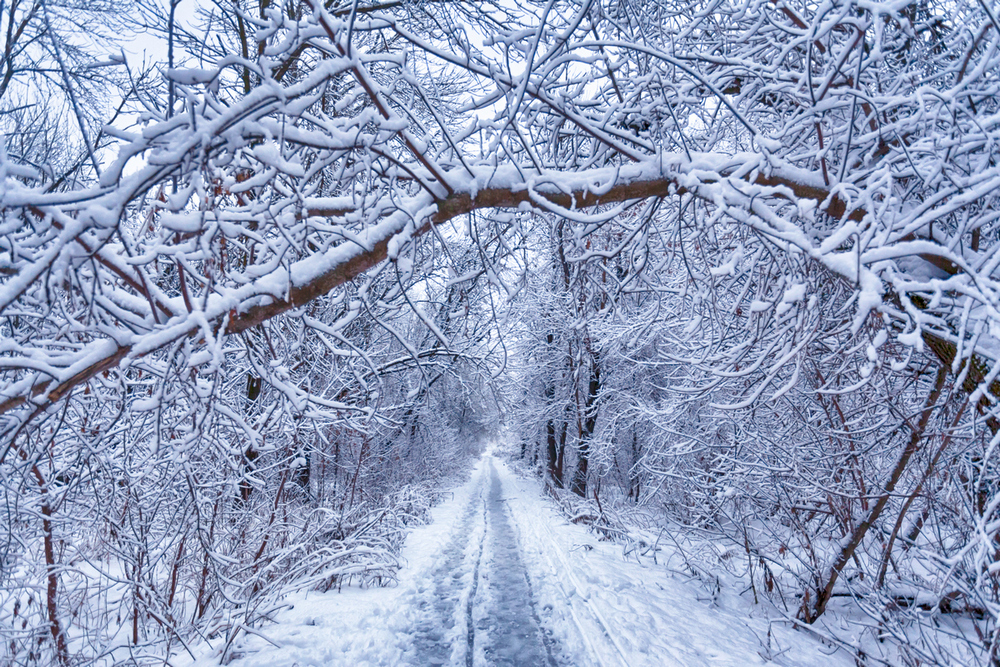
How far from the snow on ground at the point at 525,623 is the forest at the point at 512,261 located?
20.8 inches

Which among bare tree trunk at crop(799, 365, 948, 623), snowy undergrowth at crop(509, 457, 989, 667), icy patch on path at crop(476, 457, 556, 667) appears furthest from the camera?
icy patch on path at crop(476, 457, 556, 667)

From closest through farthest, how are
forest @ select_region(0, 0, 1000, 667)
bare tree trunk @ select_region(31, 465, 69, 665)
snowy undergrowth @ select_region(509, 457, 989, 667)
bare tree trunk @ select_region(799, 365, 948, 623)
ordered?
forest @ select_region(0, 0, 1000, 667), bare tree trunk @ select_region(799, 365, 948, 623), snowy undergrowth @ select_region(509, 457, 989, 667), bare tree trunk @ select_region(31, 465, 69, 665)

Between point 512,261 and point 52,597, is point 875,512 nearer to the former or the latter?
point 512,261

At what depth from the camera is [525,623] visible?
241 inches

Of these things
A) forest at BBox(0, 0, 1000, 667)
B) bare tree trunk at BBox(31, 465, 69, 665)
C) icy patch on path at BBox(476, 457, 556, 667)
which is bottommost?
icy patch on path at BBox(476, 457, 556, 667)

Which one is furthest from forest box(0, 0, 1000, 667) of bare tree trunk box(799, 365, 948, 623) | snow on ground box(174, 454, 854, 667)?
snow on ground box(174, 454, 854, 667)

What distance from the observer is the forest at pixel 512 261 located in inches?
86.2

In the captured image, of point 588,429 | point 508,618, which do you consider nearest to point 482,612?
point 508,618

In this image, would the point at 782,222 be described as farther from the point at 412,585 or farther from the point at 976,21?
the point at 412,585

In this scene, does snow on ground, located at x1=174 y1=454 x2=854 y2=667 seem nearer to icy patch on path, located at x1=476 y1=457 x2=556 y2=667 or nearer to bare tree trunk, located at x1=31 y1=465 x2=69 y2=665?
icy patch on path, located at x1=476 y1=457 x2=556 y2=667

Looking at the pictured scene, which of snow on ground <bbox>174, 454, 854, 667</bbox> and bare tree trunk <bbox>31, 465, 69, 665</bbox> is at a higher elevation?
bare tree trunk <bbox>31, 465, 69, 665</bbox>

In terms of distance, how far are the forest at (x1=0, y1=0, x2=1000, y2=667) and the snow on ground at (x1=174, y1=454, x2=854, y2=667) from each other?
53 cm

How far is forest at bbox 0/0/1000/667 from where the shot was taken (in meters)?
2.19

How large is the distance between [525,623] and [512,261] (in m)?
4.32
